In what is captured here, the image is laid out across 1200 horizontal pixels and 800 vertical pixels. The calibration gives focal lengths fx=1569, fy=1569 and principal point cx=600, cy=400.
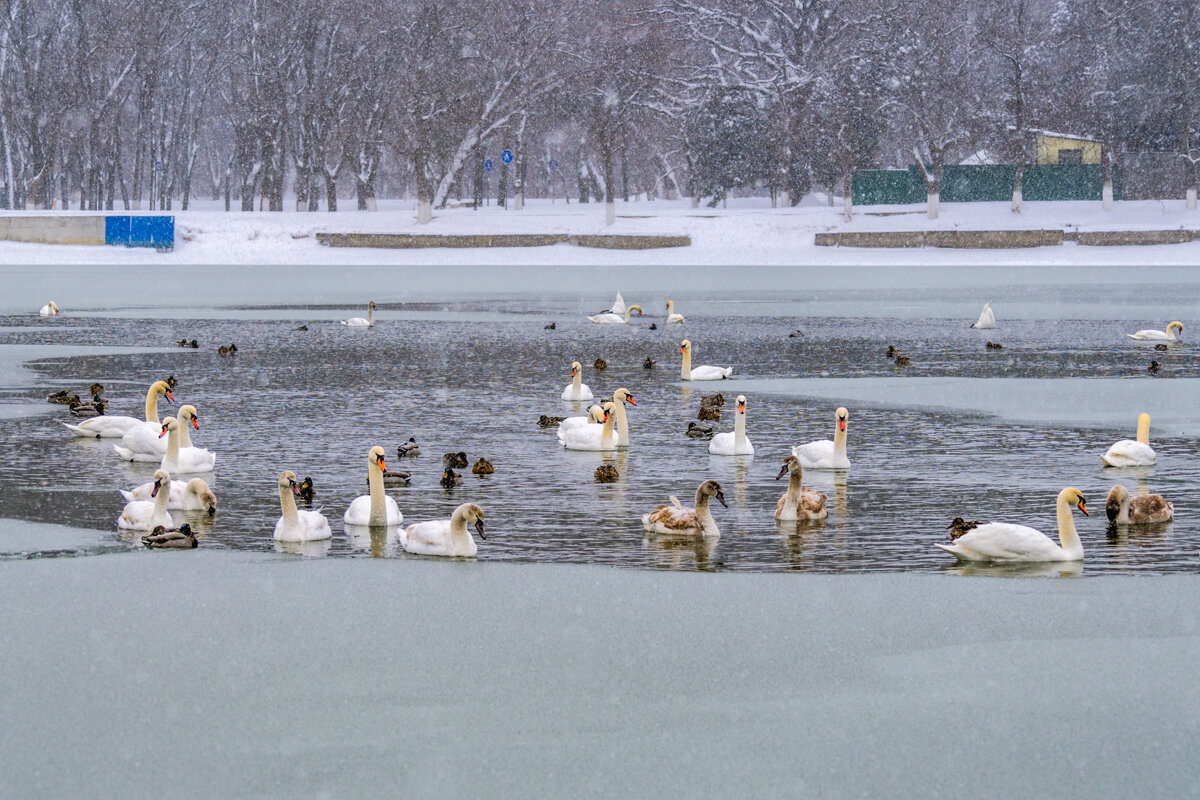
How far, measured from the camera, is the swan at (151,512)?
460 inches

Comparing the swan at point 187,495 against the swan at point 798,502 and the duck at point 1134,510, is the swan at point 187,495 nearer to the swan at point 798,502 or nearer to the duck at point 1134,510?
the swan at point 798,502

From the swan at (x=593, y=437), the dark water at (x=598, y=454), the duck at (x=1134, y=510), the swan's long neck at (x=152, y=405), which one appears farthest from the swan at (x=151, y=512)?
the duck at (x=1134, y=510)

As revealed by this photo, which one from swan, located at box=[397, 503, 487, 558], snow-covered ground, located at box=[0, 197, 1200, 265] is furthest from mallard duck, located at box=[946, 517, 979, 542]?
snow-covered ground, located at box=[0, 197, 1200, 265]

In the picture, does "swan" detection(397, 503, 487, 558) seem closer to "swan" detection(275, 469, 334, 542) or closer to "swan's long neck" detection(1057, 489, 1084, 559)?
"swan" detection(275, 469, 334, 542)

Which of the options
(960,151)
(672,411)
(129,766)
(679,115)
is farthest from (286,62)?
(129,766)

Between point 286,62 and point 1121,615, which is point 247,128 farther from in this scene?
point 1121,615

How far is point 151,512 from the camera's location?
11.9m

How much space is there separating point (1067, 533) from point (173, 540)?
6294 millimetres

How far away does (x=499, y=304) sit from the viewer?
41.7m

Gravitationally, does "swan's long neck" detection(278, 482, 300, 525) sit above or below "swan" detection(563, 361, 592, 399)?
below

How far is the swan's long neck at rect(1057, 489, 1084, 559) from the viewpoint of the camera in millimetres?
10672

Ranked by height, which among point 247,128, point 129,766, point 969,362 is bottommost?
point 129,766

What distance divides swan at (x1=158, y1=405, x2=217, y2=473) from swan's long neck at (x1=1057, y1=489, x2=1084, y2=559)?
24.4 feet

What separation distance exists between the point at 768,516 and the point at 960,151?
70636mm
